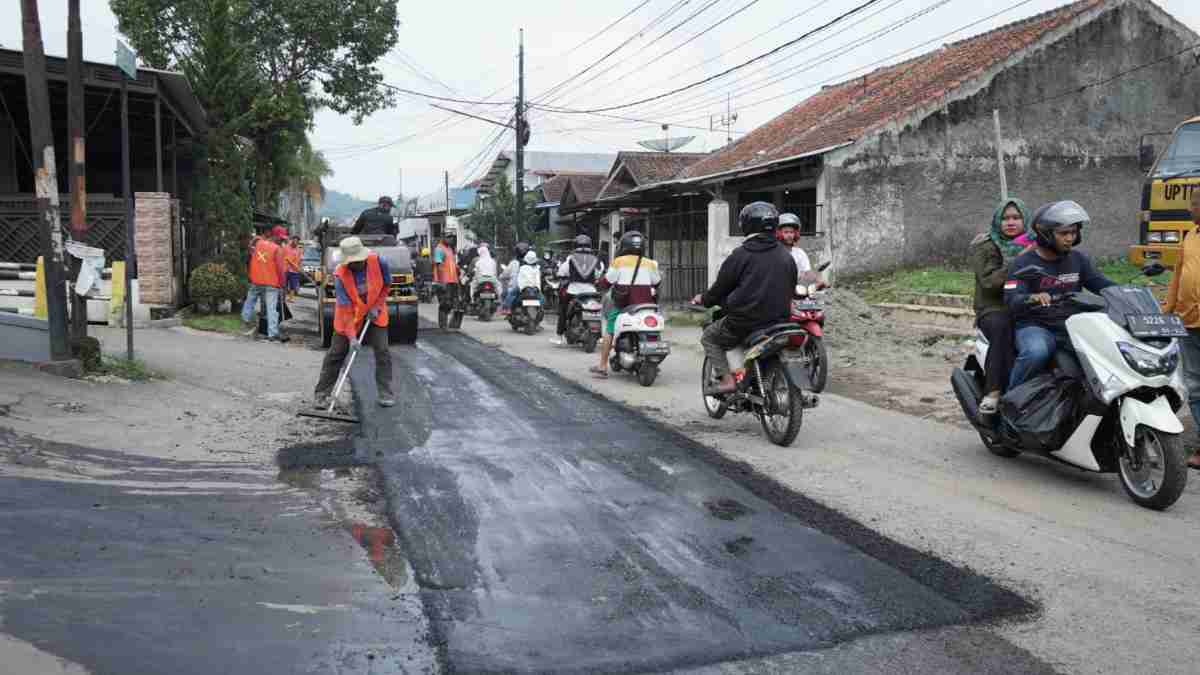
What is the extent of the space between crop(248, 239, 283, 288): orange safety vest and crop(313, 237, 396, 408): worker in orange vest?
6.57 meters

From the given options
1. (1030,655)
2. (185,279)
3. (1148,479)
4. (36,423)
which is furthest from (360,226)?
(1030,655)

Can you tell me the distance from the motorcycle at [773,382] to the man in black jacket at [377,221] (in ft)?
35.8

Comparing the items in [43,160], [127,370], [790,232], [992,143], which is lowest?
[127,370]

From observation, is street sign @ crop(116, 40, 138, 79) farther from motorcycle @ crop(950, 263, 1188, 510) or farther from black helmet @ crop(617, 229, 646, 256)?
motorcycle @ crop(950, 263, 1188, 510)

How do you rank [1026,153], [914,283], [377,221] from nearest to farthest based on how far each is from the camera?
[377,221]
[914,283]
[1026,153]

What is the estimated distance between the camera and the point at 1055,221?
6.37 metres

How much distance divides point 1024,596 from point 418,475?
3866 mm

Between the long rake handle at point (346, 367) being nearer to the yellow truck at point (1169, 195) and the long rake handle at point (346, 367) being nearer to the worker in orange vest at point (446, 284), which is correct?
the yellow truck at point (1169, 195)

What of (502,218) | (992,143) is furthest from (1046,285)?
(502,218)

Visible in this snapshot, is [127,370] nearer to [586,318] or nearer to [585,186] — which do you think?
[586,318]

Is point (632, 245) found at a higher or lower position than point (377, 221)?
lower

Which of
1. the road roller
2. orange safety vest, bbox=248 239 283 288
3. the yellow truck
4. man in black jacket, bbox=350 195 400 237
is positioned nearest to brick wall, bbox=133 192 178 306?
orange safety vest, bbox=248 239 283 288

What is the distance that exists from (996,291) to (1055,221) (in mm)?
827

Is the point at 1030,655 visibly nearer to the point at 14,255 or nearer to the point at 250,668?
the point at 250,668
